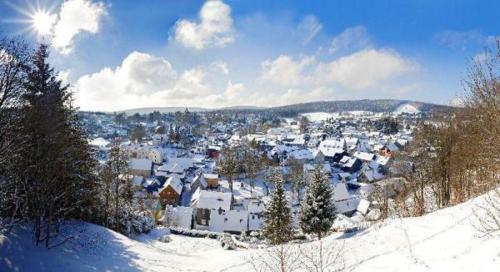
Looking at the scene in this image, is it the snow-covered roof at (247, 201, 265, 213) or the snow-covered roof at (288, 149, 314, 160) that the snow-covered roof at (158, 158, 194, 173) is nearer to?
the snow-covered roof at (288, 149, 314, 160)

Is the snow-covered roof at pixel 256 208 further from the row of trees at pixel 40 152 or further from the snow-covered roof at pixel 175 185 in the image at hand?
the row of trees at pixel 40 152

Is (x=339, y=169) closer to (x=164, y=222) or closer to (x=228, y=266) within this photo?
(x=164, y=222)

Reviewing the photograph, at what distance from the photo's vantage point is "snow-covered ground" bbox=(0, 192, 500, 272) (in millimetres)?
9688

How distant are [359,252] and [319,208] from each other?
12.5m

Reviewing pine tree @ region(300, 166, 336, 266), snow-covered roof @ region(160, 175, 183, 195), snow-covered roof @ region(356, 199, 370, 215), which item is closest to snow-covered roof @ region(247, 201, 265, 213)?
snow-covered roof @ region(356, 199, 370, 215)

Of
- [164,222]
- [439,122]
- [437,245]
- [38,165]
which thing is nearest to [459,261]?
[437,245]

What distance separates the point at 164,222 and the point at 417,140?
1160 inches

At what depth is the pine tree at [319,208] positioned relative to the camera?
2605 centimetres

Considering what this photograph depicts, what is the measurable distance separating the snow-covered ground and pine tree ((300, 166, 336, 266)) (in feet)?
26.4

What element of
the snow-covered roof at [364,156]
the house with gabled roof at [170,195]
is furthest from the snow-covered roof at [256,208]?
the snow-covered roof at [364,156]

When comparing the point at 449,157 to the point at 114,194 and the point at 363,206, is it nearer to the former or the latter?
the point at 114,194

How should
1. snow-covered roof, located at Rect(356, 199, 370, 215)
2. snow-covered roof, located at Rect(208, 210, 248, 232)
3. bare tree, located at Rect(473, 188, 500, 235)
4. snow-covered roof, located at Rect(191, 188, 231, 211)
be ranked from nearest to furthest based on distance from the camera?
bare tree, located at Rect(473, 188, 500, 235) < snow-covered roof, located at Rect(208, 210, 248, 232) < snow-covered roof, located at Rect(191, 188, 231, 211) < snow-covered roof, located at Rect(356, 199, 370, 215)

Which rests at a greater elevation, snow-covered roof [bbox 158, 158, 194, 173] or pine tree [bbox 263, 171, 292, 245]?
pine tree [bbox 263, 171, 292, 245]

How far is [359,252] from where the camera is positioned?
1395 centimetres
